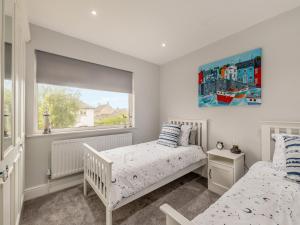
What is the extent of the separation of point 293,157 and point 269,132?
68 cm

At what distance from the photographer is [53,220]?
162cm

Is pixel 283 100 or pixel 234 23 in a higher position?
pixel 234 23

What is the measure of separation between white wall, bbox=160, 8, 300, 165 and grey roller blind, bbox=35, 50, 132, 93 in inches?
60.8

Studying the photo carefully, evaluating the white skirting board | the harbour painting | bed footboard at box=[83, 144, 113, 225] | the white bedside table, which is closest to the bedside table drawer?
the white bedside table

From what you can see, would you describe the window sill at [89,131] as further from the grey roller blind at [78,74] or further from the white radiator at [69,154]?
the grey roller blind at [78,74]

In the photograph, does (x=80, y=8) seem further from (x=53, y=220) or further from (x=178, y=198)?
(x=178, y=198)

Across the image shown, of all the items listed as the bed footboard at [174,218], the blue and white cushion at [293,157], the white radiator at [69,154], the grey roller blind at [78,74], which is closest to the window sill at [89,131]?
the white radiator at [69,154]

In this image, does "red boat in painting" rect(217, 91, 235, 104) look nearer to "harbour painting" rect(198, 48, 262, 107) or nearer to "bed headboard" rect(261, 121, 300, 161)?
"harbour painting" rect(198, 48, 262, 107)

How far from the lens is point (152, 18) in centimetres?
189

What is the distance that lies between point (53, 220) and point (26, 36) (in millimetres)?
2399

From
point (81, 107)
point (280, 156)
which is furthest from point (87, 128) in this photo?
point (280, 156)

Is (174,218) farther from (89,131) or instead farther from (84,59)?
(84,59)

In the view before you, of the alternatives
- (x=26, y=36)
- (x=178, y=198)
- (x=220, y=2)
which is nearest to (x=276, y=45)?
(x=220, y=2)

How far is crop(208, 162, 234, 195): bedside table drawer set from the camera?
1.98 m
